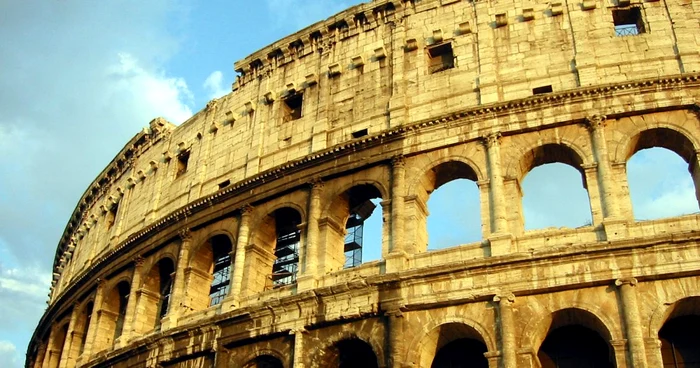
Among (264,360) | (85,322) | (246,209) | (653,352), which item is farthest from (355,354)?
(85,322)

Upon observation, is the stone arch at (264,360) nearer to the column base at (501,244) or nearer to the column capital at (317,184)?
the column capital at (317,184)

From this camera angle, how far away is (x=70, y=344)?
88.4ft

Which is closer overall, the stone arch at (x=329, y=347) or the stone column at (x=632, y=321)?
the stone column at (x=632, y=321)

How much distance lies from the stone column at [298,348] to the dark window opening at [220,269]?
213 inches

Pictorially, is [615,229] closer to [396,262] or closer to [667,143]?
[667,143]

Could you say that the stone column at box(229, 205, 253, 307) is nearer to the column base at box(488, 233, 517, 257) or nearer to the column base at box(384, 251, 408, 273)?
the column base at box(384, 251, 408, 273)

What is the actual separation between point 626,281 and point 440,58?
8.80 meters

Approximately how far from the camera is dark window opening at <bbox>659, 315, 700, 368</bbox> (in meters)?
15.9

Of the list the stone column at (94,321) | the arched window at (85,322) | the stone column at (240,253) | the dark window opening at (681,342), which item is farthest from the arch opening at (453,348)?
the arched window at (85,322)

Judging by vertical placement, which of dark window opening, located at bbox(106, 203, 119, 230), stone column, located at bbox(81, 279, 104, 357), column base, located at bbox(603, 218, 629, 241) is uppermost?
dark window opening, located at bbox(106, 203, 119, 230)

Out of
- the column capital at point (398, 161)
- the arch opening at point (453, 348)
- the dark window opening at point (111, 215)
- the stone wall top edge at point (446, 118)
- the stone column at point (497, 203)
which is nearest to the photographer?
the arch opening at point (453, 348)

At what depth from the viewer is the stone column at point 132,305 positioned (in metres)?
23.0

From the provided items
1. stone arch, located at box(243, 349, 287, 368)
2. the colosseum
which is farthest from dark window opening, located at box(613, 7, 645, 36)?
stone arch, located at box(243, 349, 287, 368)

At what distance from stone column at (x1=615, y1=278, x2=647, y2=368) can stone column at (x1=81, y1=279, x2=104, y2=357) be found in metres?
16.7
